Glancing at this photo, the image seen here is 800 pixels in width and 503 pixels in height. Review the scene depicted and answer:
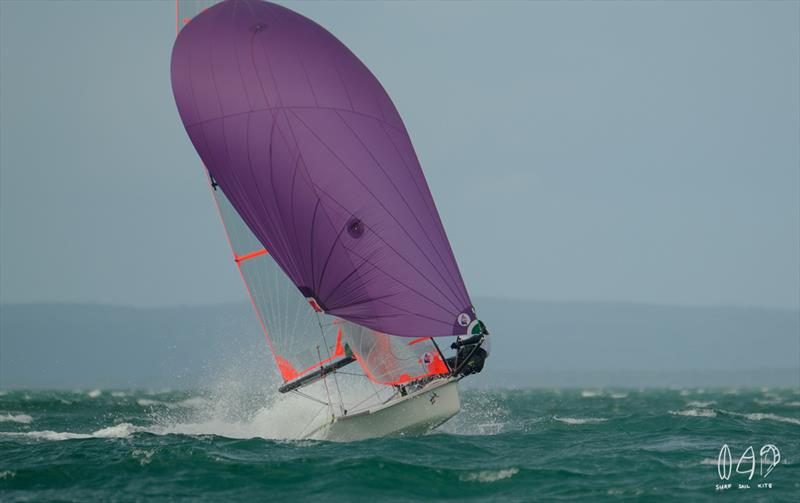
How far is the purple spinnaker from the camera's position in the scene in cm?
1833

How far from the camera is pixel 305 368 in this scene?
20.4 meters

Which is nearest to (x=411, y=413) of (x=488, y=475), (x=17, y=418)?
(x=488, y=475)

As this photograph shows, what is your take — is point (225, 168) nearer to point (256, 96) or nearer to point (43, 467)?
point (256, 96)

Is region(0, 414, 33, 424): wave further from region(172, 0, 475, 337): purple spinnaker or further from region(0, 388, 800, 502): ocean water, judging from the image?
region(172, 0, 475, 337): purple spinnaker

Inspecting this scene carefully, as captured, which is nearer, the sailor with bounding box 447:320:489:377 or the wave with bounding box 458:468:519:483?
the wave with bounding box 458:468:519:483

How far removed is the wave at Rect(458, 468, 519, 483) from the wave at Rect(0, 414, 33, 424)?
57.8 feet

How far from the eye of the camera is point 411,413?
18438 mm

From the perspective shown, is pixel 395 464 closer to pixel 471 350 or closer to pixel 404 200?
pixel 471 350

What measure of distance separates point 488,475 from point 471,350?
152 inches

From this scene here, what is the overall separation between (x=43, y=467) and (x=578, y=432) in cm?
1224

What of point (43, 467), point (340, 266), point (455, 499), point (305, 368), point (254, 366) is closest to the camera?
point (455, 499)

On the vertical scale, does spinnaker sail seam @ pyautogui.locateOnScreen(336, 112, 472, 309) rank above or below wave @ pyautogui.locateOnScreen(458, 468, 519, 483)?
above

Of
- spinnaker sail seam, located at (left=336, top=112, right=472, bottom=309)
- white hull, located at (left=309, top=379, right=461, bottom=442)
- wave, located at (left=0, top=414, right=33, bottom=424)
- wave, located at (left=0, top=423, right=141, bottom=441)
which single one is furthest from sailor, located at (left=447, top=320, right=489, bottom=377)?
wave, located at (left=0, top=414, right=33, bottom=424)

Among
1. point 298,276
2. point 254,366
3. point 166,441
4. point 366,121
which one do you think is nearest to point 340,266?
point 298,276
